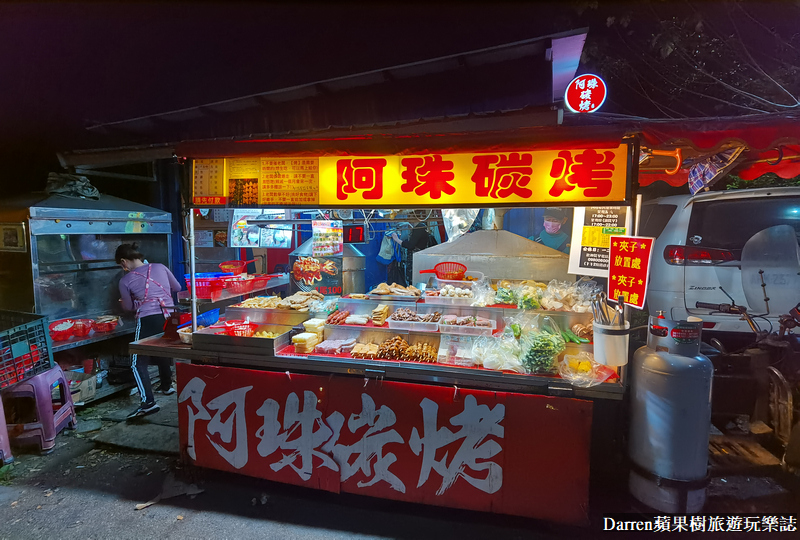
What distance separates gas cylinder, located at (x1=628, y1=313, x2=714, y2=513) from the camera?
10.6 ft

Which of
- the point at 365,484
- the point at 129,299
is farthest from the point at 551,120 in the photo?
the point at 129,299

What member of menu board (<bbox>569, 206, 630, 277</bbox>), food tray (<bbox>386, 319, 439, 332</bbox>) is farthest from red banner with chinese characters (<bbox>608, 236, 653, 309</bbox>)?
food tray (<bbox>386, 319, 439, 332</bbox>)

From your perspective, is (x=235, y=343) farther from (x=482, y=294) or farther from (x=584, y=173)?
(x=584, y=173)

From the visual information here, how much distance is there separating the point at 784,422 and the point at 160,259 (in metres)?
10.1

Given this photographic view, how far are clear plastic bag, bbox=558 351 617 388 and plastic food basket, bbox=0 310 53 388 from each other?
19.8 feet

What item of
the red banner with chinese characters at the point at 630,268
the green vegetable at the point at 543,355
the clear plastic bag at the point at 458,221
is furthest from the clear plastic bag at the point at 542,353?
the clear plastic bag at the point at 458,221

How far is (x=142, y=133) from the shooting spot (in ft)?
29.7

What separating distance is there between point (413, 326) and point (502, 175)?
179 cm

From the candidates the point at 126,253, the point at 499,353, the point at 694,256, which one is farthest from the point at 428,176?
the point at 126,253

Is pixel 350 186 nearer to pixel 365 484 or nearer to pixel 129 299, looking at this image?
pixel 365 484

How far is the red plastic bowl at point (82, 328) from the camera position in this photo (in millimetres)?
6000

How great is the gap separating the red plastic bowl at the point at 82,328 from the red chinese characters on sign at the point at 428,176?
5.77 m

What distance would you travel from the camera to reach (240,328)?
4.46 m

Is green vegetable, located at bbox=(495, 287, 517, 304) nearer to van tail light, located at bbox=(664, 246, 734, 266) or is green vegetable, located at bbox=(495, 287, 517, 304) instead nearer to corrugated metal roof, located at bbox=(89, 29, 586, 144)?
van tail light, located at bbox=(664, 246, 734, 266)
